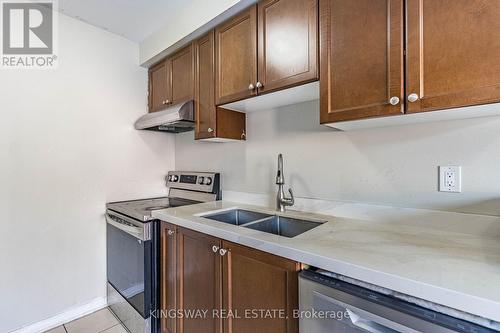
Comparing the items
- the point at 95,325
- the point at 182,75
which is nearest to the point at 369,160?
the point at 182,75

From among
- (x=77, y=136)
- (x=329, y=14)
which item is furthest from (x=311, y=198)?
(x=77, y=136)

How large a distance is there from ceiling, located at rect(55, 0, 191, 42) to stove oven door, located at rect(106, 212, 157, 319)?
1553 millimetres

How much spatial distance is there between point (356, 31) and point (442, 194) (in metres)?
0.85

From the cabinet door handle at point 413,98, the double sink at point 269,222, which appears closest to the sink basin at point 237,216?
the double sink at point 269,222

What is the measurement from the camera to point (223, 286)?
1.23 m

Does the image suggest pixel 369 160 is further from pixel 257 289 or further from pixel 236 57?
pixel 236 57

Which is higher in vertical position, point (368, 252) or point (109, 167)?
point (109, 167)

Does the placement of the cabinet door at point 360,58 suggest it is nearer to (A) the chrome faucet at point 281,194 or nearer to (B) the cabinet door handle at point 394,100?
(B) the cabinet door handle at point 394,100

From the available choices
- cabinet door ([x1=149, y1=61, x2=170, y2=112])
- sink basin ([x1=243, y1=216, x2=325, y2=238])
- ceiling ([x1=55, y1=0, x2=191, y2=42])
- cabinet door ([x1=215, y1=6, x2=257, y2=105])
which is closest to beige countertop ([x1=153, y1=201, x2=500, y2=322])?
sink basin ([x1=243, y1=216, x2=325, y2=238])

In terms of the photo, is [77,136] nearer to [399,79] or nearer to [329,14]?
[329,14]

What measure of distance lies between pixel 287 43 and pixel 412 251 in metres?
1.13

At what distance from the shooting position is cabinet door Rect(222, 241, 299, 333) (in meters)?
0.97

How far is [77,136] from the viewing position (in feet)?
6.50

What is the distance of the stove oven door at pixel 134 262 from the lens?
162 centimetres
